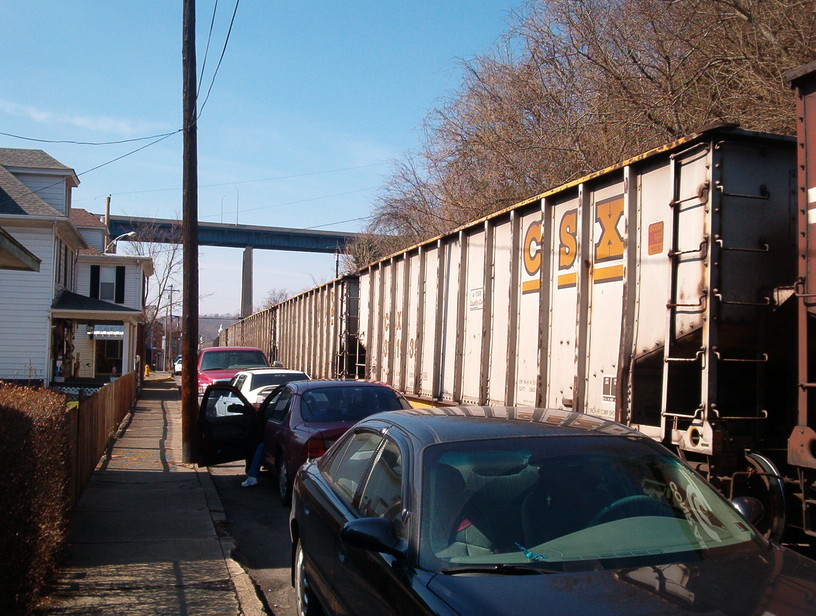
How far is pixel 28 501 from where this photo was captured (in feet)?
14.5

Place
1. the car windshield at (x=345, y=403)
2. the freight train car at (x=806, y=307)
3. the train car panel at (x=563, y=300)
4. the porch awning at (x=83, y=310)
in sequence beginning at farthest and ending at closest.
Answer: the porch awning at (x=83, y=310) < the car windshield at (x=345, y=403) < the train car panel at (x=563, y=300) < the freight train car at (x=806, y=307)

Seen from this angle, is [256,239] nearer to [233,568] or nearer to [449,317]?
[449,317]

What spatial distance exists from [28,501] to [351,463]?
6.13 ft

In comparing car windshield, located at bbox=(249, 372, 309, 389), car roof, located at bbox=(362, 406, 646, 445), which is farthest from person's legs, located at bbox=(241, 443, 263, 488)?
car roof, located at bbox=(362, 406, 646, 445)

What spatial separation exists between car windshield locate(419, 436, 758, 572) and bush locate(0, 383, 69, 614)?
7.46 feet

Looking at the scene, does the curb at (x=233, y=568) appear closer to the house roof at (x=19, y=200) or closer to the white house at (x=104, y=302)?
the house roof at (x=19, y=200)

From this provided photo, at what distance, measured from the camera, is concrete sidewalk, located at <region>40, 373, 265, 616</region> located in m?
5.39

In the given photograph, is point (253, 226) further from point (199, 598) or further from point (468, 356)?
point (199, 598)

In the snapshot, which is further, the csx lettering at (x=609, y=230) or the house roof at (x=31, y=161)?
the house roof at (x=31, y=161)

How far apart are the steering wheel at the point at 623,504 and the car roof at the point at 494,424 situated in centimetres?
41

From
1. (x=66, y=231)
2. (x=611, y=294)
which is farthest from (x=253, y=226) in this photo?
(x=611, y=294)

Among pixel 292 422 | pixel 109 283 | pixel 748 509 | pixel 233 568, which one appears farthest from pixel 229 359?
pixel 748 509

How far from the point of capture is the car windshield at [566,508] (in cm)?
317

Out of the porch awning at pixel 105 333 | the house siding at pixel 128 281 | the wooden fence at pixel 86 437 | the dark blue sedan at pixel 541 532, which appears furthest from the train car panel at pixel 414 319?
the porch awning at pixel 105 333
